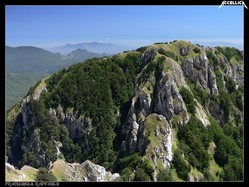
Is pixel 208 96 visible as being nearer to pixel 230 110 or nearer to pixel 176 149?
pixel 230 110

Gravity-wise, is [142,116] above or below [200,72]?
below

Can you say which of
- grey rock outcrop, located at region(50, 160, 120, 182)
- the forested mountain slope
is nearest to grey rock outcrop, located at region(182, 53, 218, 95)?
the forested mountain slope

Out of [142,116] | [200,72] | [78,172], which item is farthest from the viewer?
[200,72]

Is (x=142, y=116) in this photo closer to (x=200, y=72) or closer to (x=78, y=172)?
(x=200, y=72)

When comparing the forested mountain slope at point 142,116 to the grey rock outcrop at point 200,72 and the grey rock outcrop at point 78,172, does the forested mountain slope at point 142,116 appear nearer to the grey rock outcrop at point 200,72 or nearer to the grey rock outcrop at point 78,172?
the grey rock outcrop at point 200,72

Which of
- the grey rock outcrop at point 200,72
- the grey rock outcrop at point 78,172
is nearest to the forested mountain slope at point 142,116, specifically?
the grey rock outcrop at point 200,72

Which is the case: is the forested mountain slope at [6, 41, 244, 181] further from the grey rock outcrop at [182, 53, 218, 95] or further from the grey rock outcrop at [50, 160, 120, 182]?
the grey rock outcrop at [50, 160, 120, 182]

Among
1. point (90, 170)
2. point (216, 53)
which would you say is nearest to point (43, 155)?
point (90, 170)

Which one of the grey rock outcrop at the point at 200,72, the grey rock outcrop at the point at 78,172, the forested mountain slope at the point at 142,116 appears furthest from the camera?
the grey rock outcrop at the point at 200,72

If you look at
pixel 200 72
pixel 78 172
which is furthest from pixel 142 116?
pixel 78 172
